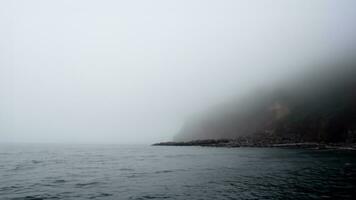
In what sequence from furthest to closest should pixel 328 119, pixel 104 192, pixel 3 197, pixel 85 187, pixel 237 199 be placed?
pixel 328 119
pixel 85 187
pixel 104 192
pixel 3 197
pixel 237 199

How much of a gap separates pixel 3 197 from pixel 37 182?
36.4 feet

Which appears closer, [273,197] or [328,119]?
[273,197]

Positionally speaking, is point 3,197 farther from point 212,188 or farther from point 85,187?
point 212,188

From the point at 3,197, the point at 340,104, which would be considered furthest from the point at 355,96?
the point at 3,197

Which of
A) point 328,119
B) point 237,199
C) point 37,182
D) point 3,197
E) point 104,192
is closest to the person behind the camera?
point 237,199

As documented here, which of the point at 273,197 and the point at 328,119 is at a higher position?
the point at 328,119

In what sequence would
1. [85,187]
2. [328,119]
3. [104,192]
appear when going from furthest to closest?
[328,119]
[85,187]
[104,192]

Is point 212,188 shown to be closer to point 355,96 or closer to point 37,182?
point 37,182

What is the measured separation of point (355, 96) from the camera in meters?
191

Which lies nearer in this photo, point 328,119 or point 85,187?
point 85,187

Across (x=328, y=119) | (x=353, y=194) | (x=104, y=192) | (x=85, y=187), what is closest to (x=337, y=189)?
(x=353, y=194)

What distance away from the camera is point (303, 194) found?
3375 cm

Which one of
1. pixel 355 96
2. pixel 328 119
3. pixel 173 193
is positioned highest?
pixel 355 96

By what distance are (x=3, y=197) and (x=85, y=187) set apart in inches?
398
